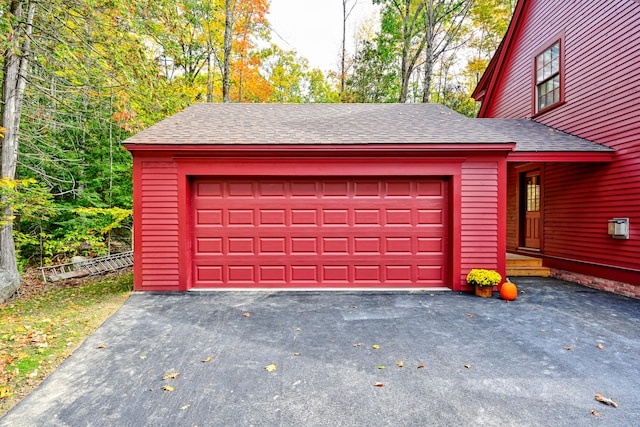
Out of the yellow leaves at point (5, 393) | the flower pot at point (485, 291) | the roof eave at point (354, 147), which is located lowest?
the yellow leaves at point (5, 393)

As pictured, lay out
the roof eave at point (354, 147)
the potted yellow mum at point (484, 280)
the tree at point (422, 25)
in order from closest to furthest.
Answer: the potted yellow mum at point (484, 280), the roof eave at point (354, 147), the tree at point (422, 25)

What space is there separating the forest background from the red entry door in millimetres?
7076

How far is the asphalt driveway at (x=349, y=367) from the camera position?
94.5 inches

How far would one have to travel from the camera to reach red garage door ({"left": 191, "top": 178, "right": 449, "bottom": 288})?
5.95 metres

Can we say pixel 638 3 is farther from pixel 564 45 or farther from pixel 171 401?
pixel 171 401

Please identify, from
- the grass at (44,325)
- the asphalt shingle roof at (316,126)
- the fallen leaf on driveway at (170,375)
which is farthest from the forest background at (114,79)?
the fallen leaf on driveway at (170,375)

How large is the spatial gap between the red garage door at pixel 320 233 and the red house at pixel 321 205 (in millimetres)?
20

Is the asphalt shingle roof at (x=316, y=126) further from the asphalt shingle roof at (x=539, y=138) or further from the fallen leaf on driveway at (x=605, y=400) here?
the fallen leaf on driveway at (x=605, y=400)

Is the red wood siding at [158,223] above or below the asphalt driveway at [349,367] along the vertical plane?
above

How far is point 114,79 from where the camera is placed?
22.7 feet

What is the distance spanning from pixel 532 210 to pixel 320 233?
6699 millimetres

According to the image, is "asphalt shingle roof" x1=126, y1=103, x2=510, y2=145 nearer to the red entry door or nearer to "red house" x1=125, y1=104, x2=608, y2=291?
"red house" x1=125, y1=104, x2=608, y2=291

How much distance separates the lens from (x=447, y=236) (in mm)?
5992

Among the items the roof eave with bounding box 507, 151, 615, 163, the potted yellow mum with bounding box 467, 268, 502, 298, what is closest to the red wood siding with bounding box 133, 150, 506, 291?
the potted yellow mum with bounding box 467, 268, 502, 298
